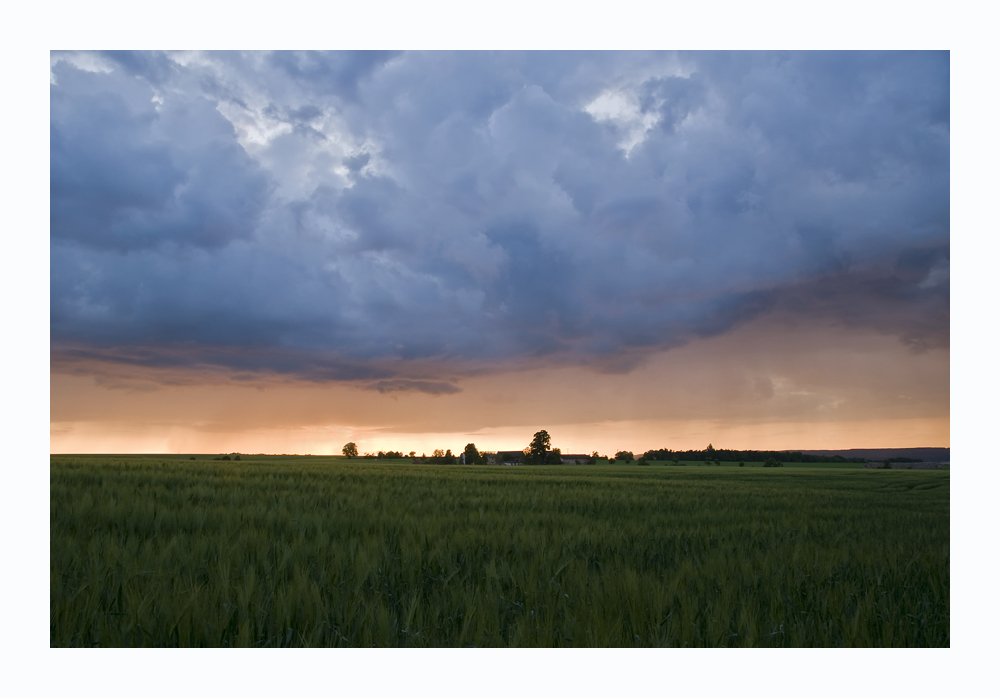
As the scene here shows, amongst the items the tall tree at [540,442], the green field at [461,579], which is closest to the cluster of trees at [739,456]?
the tall tree at [540,442]

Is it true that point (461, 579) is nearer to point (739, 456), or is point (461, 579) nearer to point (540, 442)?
point (540, 442)

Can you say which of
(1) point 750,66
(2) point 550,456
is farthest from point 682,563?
(2) point 550,456

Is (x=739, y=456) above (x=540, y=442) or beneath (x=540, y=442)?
beneath

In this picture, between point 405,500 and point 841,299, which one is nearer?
point 841,299

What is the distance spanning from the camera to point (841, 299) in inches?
222

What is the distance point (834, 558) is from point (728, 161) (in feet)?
13.4

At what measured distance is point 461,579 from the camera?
3.74 m

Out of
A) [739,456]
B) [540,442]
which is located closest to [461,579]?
[540,442]

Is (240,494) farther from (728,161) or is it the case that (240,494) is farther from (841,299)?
(841,299)

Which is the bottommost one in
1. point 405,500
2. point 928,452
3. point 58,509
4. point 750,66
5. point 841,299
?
point 405,500

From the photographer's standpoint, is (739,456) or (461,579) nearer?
(461,579)

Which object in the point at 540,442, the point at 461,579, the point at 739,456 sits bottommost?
the point at 739,456

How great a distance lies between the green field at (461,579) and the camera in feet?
10.1

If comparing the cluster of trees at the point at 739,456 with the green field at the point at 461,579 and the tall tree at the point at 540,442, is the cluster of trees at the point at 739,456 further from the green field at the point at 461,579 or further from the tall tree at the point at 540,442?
the green field at the point at 461,579
